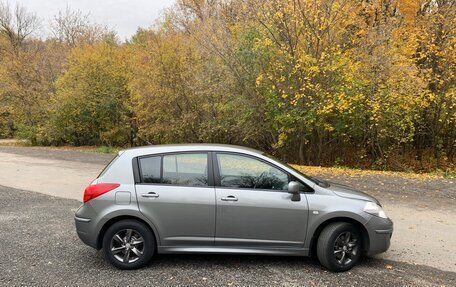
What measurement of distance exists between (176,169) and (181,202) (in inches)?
17.1

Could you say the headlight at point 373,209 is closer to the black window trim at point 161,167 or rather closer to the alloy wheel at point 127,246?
the black window trim at point 161,167

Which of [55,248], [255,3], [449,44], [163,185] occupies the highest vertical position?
[255,3]

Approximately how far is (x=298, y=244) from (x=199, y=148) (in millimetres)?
1730

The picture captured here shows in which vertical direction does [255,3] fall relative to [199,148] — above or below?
above

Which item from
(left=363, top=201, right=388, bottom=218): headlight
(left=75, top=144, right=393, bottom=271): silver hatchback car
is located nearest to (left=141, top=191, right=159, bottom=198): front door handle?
(left=75, top=144, right=393, bottom=271): silver hatchback car

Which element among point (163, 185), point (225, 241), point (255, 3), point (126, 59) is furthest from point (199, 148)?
point (126, 59)

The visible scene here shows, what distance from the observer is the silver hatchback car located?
14.3 feet

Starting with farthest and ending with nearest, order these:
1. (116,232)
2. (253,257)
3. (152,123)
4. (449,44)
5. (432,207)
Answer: (152,123), (449,44), (432,207), (253,257), (116,232)

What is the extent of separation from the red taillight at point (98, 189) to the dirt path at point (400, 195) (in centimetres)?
371

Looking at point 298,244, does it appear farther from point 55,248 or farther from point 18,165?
point 18,165

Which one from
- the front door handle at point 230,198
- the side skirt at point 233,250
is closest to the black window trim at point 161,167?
the front door handle at point 230,198

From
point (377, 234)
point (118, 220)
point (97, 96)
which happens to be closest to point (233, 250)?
point (118, 220)

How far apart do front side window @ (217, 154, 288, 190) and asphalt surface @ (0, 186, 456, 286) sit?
1.02m

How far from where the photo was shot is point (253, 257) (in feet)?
15.6
